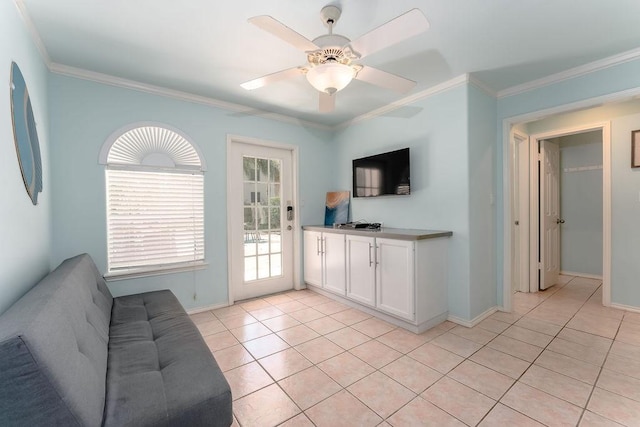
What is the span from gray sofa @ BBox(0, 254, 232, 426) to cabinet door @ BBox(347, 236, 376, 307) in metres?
1.74

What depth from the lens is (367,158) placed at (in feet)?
11.6

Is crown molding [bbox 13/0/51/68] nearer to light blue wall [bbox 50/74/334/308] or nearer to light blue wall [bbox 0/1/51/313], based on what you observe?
light blue wall [bbox 0/1/51/313]

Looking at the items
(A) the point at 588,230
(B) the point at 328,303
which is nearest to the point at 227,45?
(B) the point at 328,303

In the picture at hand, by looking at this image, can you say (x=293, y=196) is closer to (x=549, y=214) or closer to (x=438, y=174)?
(x=438, y=174)

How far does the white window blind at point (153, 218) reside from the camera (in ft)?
8.68

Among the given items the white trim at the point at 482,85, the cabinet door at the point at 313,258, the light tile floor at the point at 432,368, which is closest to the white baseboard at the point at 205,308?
the light tile floor at the point at 432,368

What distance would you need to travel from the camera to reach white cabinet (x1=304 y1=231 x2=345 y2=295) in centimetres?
328

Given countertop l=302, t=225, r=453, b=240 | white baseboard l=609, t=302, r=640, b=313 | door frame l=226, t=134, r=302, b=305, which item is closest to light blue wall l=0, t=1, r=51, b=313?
door frame l=226, t=134, r=302, b=305

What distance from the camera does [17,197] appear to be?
4.95 feet

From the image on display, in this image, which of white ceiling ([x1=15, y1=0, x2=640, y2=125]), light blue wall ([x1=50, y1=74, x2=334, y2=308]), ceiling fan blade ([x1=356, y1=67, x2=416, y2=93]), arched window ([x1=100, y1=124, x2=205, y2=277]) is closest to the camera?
white ceiling ([x1=15, y1=0, x2=640, y2=125])

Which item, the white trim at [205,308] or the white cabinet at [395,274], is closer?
the white cabinet at [395,274]

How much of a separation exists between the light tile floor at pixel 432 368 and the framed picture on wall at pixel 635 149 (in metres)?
1.56

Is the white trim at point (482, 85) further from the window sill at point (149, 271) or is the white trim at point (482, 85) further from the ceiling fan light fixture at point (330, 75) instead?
the window sill at point (149, 271)

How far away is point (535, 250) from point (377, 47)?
11.8 feet
